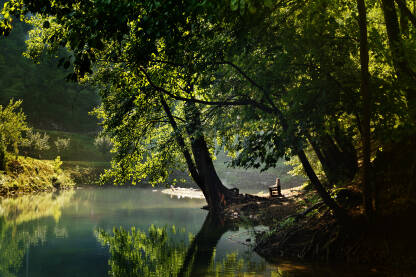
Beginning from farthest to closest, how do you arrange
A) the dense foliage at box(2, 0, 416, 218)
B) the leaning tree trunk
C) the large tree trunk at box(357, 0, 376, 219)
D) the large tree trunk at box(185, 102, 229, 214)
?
the leaning tree trunk
the large tree trunk at box(185, 102, 229, 214)
the dense foliage at box(2, 0, 416, 218)
the large tree trunk at box(357, 0, 376, 219)

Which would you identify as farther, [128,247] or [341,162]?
[341,162]

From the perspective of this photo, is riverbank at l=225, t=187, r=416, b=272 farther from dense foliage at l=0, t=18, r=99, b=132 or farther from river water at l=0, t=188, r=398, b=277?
dense foliage at l=0, t=18, r=99, b=132

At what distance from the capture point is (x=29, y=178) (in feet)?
132

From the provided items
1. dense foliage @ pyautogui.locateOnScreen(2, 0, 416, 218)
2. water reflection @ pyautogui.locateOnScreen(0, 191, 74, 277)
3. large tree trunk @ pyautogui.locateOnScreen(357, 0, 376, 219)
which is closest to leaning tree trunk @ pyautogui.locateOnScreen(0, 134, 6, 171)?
water reflection @ pyautogui.locateOnScreen(0, 191, 74, 277)

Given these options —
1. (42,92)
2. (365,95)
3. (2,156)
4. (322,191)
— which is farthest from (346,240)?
(42,92)

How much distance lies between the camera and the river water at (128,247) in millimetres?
11664

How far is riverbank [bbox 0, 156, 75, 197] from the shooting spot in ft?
114

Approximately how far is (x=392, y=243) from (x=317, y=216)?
8.73 ft

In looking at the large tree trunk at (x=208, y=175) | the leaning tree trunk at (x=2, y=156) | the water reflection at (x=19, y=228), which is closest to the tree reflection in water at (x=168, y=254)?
the water reflection at (x=19, y=228)

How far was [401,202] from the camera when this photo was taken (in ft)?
37.9

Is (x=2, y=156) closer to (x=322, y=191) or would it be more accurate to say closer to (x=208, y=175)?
(x=208, y=175)

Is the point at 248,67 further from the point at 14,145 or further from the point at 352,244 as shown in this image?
the point at 14,145

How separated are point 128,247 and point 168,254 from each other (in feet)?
6.66

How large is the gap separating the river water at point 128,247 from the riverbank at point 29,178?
1026 cm
